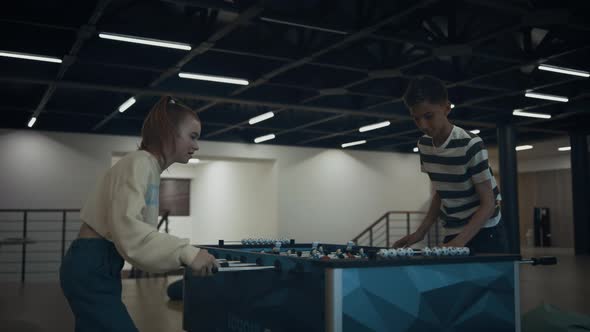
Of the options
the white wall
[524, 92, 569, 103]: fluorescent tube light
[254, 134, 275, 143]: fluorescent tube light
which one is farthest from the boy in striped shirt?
A: the white wall

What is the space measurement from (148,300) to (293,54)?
10.5 ft

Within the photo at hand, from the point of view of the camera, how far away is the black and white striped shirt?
2176 millimetres

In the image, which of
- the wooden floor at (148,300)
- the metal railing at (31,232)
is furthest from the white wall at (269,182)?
the wooden floor at (148,300)

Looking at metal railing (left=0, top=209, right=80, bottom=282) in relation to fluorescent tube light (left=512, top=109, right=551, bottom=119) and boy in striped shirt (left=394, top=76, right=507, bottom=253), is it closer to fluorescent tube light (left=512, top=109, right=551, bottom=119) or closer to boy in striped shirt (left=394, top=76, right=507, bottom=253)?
fluorescent tube light (left=512, top=109, right=551, bottom=119)

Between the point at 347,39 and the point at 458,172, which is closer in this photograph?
the point at 458,172

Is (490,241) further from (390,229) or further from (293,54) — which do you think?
(390,229)

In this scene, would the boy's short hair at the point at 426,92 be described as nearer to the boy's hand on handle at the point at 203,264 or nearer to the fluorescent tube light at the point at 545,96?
the boy's hand on handle at the point at 203,264

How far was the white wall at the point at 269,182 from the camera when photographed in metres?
10.3

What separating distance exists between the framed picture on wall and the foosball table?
537 inches

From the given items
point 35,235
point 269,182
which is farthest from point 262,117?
point 35,235

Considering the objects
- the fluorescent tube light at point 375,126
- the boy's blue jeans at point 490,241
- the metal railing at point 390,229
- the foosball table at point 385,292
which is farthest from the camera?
the metal railing at point 390,229

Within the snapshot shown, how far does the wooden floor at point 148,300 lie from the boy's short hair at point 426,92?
2.80 meters

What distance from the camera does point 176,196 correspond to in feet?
51.6

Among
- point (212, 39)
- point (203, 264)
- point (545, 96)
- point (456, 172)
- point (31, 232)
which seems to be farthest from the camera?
point (31, 232)
